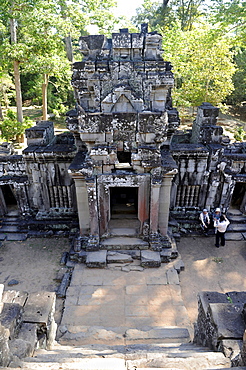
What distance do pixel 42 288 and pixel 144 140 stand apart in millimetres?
6498

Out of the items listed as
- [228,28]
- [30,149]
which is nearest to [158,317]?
[30,149]

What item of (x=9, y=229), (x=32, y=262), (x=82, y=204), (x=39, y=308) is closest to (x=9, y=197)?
(x=9, y=229)

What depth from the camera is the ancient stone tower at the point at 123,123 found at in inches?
336

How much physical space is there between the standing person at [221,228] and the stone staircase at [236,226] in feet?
2.46

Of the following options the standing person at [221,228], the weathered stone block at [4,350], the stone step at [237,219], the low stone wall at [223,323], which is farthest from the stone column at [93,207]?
the stone step at [237,219]

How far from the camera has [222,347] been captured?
5.07 m

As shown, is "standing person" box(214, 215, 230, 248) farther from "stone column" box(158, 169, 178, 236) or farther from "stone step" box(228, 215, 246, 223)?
"stone column" box(158, 169, 178, 236)

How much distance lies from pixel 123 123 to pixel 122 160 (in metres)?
3.75

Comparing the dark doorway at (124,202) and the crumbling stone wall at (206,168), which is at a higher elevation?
the crumbling stone wall at (206,168)

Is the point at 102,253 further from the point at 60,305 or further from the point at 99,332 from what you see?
the point at 99,332

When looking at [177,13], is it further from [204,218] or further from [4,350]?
[4,350]

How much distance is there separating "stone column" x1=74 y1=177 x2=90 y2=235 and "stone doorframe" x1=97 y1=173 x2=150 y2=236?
1.87ft

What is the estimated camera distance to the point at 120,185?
9562mm

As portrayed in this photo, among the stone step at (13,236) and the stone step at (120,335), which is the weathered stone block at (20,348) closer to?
the stone step at (120,335)
